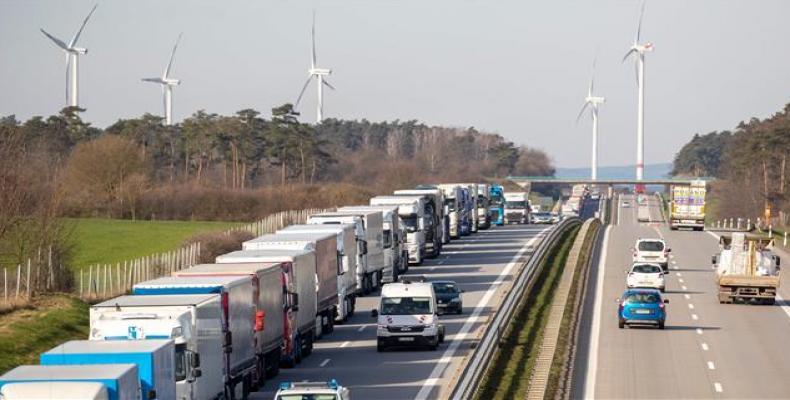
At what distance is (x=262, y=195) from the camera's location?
10950cm

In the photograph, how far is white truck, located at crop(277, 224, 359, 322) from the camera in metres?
48.9

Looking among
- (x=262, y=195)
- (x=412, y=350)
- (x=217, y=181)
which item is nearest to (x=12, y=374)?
(x=412, y=350)

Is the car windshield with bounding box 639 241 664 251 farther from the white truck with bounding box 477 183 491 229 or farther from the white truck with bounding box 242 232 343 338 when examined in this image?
the white truck with bounding box 477 183 491 229

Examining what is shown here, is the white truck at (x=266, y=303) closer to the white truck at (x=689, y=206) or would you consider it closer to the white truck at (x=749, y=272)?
the white truck at (x=749, y=272)

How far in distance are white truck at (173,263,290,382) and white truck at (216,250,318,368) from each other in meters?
0.52

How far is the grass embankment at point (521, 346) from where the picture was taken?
3375 cm

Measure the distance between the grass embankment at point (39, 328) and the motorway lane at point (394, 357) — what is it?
6349 mm

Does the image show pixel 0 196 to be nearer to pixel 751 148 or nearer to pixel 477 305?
pixel 477 305

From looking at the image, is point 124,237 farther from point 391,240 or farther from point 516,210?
point 516,210

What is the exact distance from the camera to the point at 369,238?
184 ft

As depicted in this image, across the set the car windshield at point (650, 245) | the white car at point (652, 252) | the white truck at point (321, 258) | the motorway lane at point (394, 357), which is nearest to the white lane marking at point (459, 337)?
the motorway lane at point (394, 357)

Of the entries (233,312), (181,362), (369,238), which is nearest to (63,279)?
(369,238)

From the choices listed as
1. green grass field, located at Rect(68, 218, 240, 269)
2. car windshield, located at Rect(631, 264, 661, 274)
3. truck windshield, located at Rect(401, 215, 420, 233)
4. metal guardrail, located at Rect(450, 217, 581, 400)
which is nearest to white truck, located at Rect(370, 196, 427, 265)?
truck windshield, located at Rect(401, 215, 420, 233)

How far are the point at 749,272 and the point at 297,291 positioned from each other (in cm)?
2209
